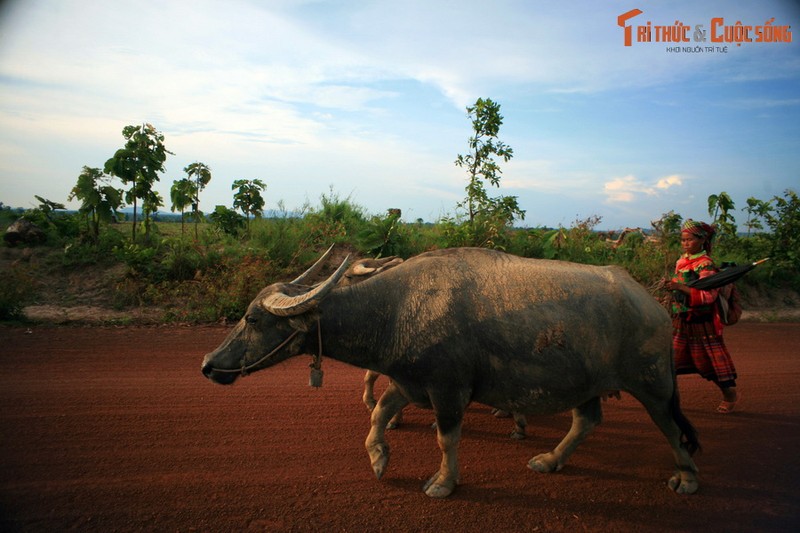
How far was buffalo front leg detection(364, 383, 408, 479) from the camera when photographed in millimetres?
4004

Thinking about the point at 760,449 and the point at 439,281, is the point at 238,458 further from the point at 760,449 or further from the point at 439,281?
the point at 760,449

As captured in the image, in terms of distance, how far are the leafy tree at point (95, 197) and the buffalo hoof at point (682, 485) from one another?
10917 millimetres

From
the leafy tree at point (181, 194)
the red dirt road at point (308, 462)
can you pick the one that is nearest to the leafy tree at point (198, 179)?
the leafy tree at point (181, 194)

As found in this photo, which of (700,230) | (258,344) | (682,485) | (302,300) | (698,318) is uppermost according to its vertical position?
(700,230)

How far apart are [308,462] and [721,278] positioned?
167 inches

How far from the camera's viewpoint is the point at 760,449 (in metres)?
4.76

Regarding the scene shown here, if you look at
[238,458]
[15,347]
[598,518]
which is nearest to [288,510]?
[238,458]

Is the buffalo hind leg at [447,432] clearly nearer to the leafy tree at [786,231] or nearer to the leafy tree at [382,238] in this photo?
the leafy tree at [382,238]

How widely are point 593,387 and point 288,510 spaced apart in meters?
2.46

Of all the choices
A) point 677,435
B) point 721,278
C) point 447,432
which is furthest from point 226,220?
point 677,435

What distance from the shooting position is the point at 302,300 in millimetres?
3609

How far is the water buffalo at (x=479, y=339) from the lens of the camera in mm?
3695

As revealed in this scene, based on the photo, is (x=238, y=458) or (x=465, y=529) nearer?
(x=465, y=529)

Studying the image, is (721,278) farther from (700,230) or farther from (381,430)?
(381,430)
